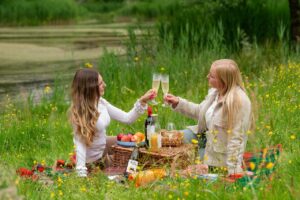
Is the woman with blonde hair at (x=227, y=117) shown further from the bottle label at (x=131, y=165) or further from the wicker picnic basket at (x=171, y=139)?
the bottle label at (x=131, y=165)

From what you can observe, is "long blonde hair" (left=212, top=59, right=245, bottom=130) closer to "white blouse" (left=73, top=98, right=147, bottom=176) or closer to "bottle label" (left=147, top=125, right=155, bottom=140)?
"bottle label" (left=147, top=125, right=155, bottom=140)

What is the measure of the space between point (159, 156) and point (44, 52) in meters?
12.7

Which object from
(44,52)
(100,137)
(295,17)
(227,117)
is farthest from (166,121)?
(44,52)

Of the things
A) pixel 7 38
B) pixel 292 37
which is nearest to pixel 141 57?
pixel 292 37

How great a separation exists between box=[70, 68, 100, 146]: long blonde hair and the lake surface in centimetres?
394

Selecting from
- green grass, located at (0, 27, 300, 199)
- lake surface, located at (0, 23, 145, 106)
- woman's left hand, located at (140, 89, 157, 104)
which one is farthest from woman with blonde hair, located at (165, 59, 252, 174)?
lake surface, located at (0, 23, 145, 106)

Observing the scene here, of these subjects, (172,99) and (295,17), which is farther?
(295,17)

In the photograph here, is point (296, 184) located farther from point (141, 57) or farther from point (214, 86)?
point (141, 57)

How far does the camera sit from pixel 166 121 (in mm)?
6578

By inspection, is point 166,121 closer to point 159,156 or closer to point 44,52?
point 159,156

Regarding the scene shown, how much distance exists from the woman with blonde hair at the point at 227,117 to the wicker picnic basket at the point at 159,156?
18cm

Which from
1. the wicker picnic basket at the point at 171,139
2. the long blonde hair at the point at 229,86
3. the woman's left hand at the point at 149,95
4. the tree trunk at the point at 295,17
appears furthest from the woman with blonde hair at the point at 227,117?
the tree trunk at the point at 295,17

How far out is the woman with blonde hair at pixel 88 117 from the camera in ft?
16.6

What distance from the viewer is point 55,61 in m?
15.5
